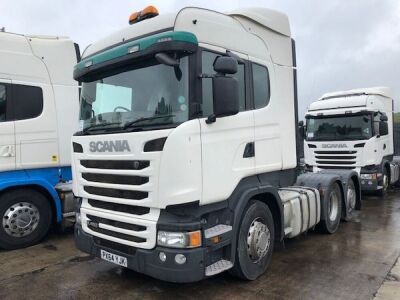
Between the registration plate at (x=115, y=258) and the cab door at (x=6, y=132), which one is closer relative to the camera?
the registration plate at (x=115, y=258)

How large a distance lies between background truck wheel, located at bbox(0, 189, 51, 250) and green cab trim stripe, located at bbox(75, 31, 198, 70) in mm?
2867

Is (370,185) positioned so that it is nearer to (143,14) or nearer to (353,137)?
(353,137)

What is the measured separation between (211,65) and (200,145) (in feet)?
2.85

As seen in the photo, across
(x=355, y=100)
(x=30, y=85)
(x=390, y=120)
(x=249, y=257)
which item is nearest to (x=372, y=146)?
(x=355, y=100)

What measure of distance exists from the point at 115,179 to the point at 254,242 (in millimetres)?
1725

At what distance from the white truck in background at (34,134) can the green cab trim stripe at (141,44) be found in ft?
8.06

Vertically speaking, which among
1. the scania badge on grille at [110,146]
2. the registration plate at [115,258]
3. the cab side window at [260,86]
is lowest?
the registration plate at [115,258]

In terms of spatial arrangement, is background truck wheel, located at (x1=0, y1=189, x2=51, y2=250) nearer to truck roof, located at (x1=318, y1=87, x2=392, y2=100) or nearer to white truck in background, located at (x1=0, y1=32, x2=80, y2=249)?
white truck in background, located at (x1=0, y1=32, x2=80, y2=249)

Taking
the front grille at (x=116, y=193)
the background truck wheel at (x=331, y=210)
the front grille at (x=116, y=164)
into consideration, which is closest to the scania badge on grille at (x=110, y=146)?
the front grille at (x=116, y=164)

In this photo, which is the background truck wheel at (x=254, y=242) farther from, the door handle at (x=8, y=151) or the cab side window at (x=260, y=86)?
the door handle at (x=8, y=151)

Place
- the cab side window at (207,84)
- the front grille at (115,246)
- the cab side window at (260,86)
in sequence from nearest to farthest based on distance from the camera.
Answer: the cab side window at (207,84) < the front grille at (115,246) < the cab side window at (260,86)

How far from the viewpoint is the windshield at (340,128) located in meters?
9.65

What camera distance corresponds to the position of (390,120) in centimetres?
1162

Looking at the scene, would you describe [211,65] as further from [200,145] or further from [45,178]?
[45,178]
